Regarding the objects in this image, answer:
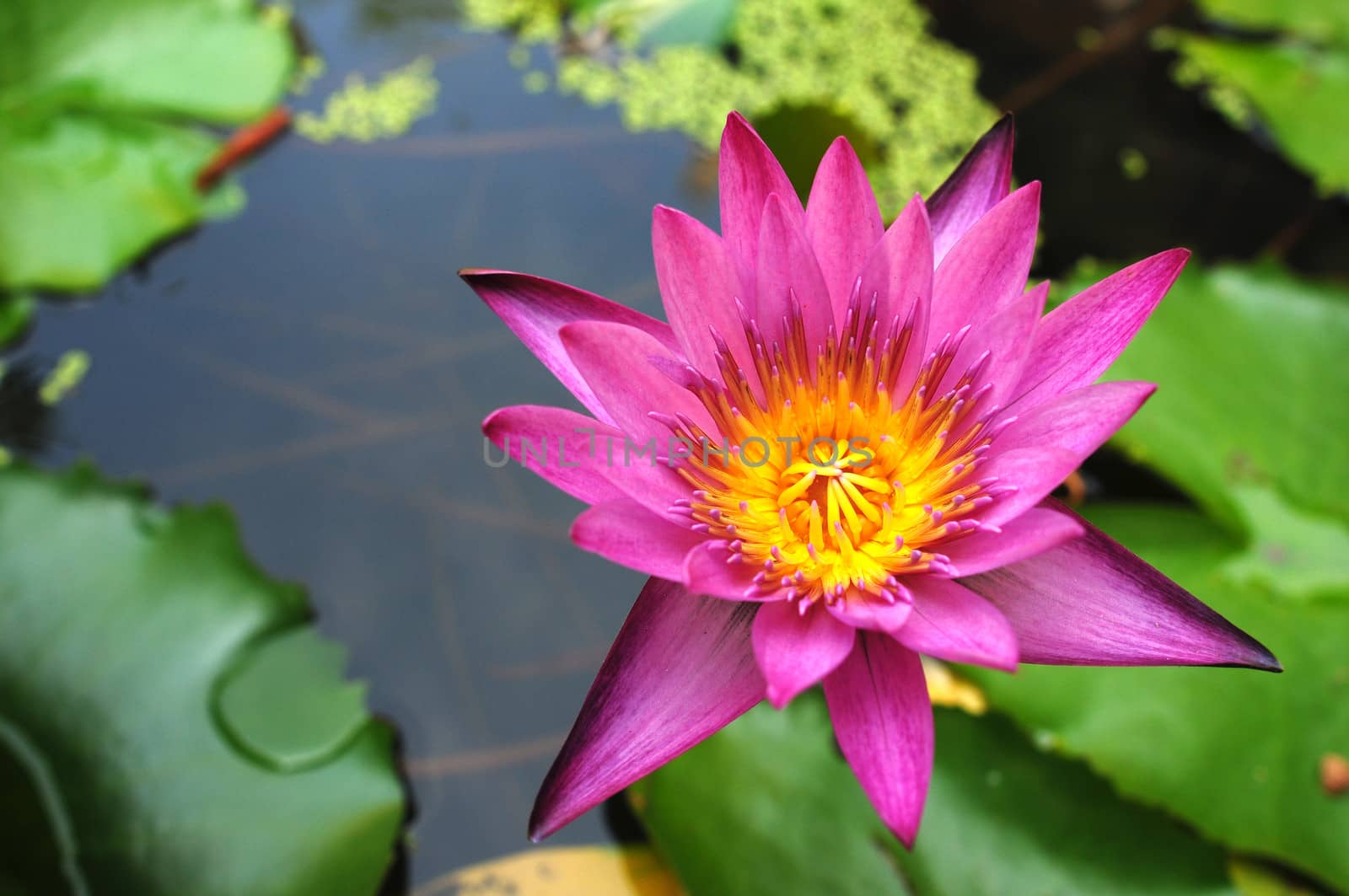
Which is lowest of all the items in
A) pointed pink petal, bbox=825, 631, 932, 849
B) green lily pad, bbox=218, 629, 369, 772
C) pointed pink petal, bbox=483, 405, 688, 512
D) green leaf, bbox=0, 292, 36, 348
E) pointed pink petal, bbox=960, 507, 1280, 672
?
green lily pad, bbox=218, 629, 369, 772

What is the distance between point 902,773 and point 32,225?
2.38 meters

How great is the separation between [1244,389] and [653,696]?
1609 mm

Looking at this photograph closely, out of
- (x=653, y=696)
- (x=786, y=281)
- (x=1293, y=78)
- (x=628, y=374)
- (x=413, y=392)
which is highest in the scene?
(x=1293, y=78)

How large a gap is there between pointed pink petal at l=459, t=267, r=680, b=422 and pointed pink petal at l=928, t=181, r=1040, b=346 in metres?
0.31

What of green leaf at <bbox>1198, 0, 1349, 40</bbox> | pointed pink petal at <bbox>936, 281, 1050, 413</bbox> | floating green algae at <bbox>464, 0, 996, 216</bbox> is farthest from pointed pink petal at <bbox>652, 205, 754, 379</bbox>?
green leaf at <bbox>1198, 0, 1349, 40</bbox>

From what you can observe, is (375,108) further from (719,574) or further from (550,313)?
(719,574)

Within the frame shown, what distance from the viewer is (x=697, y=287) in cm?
94

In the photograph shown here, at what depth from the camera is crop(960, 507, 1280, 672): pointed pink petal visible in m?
0.81

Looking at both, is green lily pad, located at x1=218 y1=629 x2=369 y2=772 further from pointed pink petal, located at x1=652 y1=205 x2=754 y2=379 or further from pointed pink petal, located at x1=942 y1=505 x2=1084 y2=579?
pointed pink petal, located at x1=942 y1=505 x2=1084 y2=579

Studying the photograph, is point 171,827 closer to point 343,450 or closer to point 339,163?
point 343,450

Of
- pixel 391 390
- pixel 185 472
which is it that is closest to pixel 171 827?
pixel 185 472

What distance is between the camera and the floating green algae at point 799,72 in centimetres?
265

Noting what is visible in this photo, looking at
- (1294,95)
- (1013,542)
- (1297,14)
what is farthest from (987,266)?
(1297,14)

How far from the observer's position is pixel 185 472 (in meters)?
2.00
